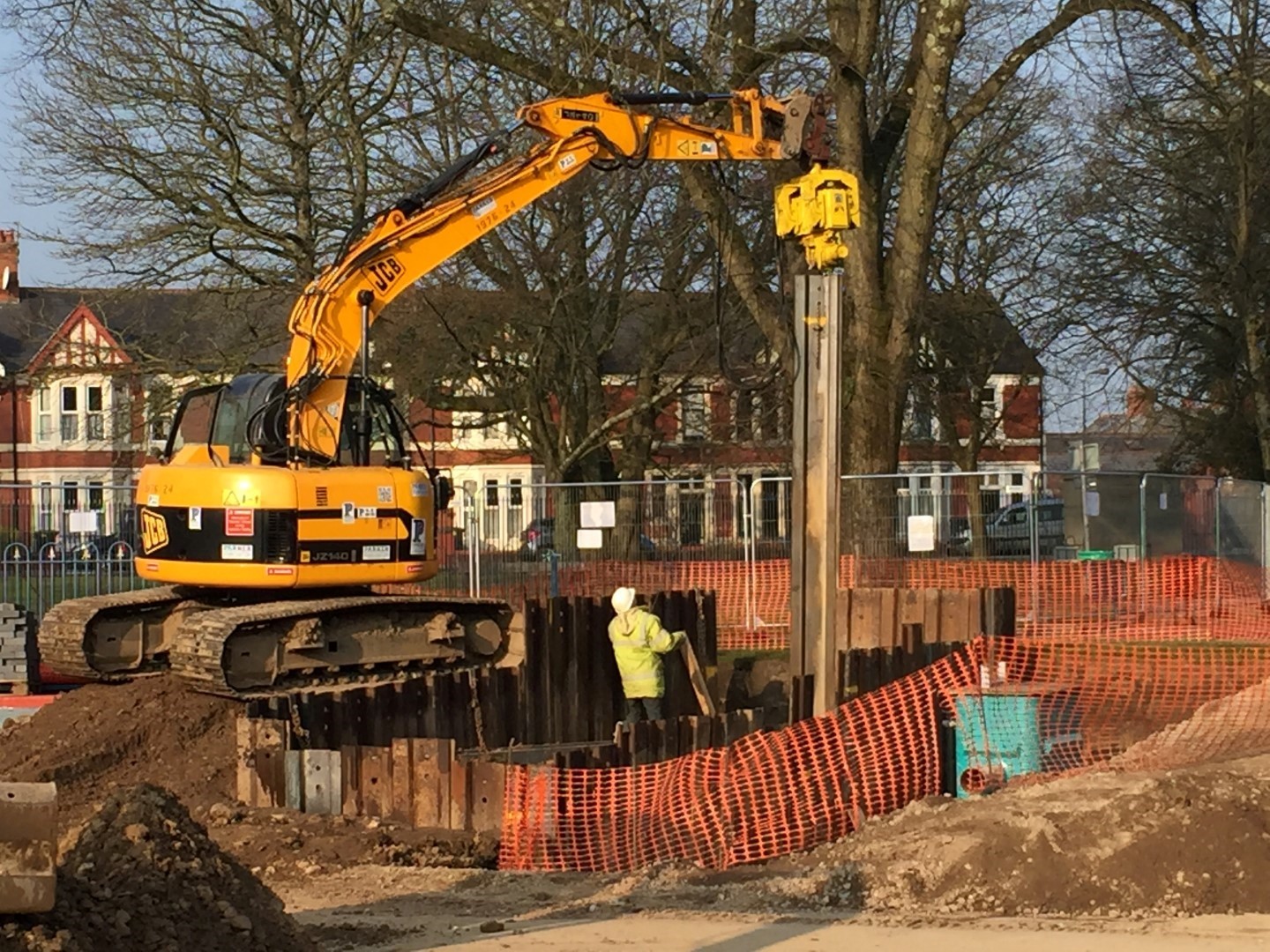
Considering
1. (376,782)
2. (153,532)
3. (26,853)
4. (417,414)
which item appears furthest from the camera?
(417,414)

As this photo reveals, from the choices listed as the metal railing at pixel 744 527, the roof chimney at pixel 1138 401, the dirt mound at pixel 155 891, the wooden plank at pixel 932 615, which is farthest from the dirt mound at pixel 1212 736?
the roof chimney at pixel 1138 401

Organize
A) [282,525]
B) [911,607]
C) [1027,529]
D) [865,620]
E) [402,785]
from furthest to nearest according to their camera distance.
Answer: [1027,529] < [865,620] < [911,607] < [282,525] < [402,785]

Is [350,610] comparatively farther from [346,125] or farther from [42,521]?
[346,125]

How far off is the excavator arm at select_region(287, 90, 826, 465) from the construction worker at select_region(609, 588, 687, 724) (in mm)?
2730

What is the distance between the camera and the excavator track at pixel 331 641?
46.0ft

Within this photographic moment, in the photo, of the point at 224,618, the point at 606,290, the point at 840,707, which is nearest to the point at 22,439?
the point at 606,290

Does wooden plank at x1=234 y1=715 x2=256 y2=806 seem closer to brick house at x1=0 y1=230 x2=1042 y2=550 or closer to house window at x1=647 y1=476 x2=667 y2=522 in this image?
brick house at x1=0 y1=230 x2=1042 y2=550

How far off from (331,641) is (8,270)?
173ft

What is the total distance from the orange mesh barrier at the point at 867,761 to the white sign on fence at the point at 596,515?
843 cm

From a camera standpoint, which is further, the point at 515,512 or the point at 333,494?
the point at 515,512

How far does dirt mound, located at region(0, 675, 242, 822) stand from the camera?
12805 millimetres

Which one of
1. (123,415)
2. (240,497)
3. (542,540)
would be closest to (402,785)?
(240,497)

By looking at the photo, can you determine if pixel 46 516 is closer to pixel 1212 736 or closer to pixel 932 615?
pixel 932 615

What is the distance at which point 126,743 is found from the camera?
13547 millimetres
